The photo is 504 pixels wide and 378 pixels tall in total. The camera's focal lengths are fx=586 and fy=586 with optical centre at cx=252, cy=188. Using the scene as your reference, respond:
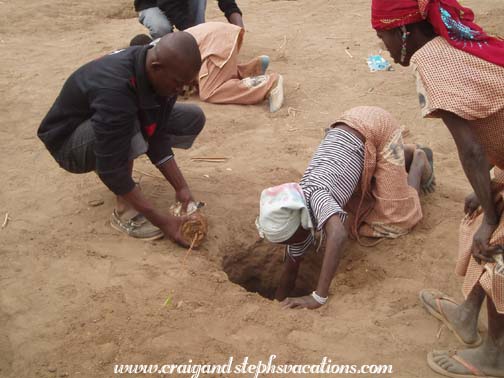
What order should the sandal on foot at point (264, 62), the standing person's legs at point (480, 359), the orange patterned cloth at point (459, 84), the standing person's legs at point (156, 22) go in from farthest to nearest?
the standing person's legs at point (156, 22), the sandal on foot at point (264, 62), the standing person's legs at point (480, 359), the orange patterned cloth at point (459, 84)

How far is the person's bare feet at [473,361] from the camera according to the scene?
236 cm

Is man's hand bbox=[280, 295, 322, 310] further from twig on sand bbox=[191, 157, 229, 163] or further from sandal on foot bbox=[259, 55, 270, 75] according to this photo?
sandal on foot bbox=[259, 55, 270, 75]

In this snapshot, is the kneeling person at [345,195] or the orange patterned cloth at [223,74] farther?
the orange patterned cloth at [223,74]

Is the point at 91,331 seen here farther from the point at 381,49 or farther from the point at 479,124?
the point at 381,49

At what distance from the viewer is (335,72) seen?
564cm

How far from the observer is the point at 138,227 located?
10.8 ft

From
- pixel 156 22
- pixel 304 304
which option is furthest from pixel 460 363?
pixel 156 22

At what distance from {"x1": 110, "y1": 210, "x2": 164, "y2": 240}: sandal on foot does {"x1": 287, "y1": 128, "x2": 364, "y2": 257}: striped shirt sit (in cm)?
77

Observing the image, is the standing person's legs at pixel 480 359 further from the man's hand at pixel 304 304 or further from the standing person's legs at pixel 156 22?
the standing person's legs at pixel 156 22

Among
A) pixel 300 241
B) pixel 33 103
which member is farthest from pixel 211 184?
pixel 33 103

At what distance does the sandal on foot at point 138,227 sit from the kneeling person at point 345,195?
0.72 metres

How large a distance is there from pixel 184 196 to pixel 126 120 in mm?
742

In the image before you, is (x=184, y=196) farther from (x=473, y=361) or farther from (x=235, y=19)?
(x=235, y=19)

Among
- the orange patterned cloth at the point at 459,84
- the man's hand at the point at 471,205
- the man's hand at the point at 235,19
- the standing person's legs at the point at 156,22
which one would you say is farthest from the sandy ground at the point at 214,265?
the orange patterned cloth at the point at 459,84
